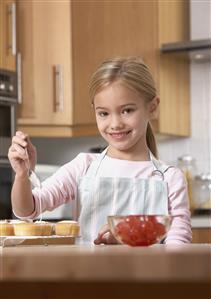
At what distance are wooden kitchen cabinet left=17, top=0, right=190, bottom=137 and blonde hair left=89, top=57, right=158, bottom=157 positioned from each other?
→ 1.61m

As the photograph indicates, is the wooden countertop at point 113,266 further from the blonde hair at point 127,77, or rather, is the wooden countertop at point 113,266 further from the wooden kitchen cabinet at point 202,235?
the wooden kitchen cabinet at point 202,235

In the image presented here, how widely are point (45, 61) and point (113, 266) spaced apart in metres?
2.95

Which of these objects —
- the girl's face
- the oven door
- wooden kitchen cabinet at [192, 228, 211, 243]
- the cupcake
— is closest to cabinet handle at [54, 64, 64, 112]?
the oven door

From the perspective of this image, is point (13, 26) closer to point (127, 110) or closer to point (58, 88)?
point (58, 88)

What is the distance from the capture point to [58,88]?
3512mm

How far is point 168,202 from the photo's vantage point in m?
1.77

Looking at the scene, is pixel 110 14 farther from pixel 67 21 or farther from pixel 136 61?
pixel 136 61

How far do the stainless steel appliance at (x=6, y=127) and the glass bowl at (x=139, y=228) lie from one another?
2123mm

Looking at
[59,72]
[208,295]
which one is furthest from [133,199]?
[59,72]

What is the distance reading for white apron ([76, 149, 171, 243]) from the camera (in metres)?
1.84

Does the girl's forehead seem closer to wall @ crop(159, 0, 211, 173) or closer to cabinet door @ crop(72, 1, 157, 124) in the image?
cabinet door @ crop(72, 1, 157, 124)

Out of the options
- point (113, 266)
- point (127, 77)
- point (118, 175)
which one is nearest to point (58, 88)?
point (118, 175)

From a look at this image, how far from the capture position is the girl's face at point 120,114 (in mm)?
1734

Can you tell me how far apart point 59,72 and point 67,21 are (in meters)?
0.25
